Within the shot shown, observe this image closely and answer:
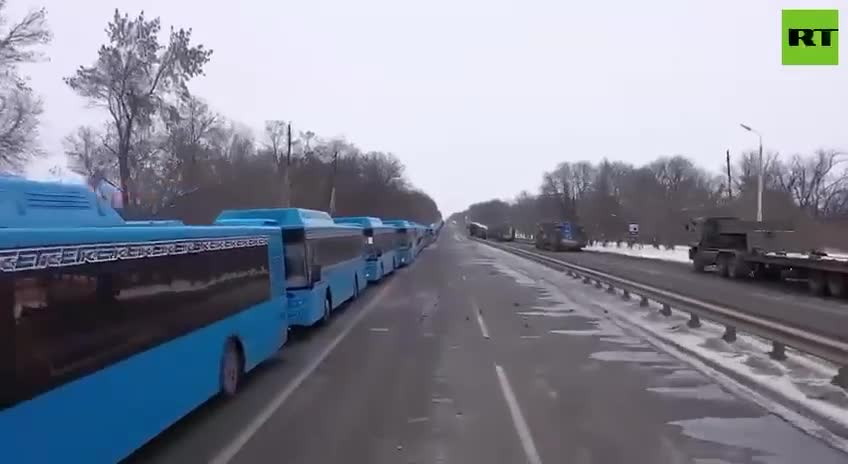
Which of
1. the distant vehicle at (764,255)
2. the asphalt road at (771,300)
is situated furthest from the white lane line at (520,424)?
the distant vehicle at (764,255)

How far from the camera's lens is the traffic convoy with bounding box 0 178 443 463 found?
202 inches

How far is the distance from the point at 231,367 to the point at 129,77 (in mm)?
35202

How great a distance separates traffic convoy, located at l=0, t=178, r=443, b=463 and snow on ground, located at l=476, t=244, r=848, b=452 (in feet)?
21.9

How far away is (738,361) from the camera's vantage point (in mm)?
12211

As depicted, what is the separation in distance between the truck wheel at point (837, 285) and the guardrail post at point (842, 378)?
18889mm

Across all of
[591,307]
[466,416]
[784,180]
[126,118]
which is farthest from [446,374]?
[784,180]

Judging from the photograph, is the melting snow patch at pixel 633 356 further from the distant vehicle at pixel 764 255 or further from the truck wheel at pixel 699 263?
the truck wheel at pixel 699 263

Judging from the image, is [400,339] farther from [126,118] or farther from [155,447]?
[126,118]

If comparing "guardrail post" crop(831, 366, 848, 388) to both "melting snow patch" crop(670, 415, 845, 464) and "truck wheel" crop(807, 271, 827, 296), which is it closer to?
"melting snow patch" crop(670, 415, 845, 464)

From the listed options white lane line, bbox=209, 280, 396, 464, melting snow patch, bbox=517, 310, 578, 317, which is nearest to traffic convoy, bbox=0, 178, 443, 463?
white lane line, bbox=209, 280, 396, 464

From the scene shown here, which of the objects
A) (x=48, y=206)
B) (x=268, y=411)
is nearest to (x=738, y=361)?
(x=268, y=411)

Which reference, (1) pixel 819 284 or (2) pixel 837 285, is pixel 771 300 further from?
(1) pixel 819 284

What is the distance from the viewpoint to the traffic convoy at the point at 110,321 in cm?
514

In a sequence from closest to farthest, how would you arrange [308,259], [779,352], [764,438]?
[764,438], [779,352], [308,259]
